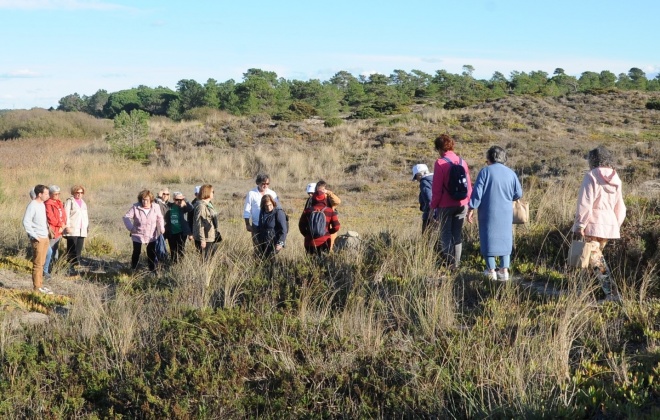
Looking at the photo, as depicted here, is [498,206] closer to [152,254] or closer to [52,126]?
[152,254]

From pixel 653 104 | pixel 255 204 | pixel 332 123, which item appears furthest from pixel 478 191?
pixel 653 104

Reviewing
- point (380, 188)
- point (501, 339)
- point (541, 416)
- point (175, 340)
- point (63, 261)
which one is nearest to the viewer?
point (541, 416)

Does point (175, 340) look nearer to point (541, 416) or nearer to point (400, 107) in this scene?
point (541, 416)

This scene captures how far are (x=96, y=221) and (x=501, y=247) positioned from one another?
39.1 ft

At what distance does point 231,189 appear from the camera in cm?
2283

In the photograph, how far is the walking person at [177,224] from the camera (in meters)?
10.5

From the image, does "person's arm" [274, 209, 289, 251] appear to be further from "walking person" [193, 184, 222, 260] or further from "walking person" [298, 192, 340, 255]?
"walking person" [193, 184, 222, 260]

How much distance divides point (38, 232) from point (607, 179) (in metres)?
6.96

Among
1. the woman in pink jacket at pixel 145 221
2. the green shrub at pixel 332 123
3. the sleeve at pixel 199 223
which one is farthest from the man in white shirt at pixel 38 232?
the green shrub at pixel 332 123

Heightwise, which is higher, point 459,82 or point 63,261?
point 459,82

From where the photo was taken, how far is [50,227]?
34.0 ft

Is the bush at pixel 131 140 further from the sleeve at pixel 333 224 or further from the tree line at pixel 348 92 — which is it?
the sleeve at pixel 333 224

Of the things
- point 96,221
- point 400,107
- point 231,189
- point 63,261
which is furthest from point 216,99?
point 63,261

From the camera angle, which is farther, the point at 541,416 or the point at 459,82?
the point at 459,82
